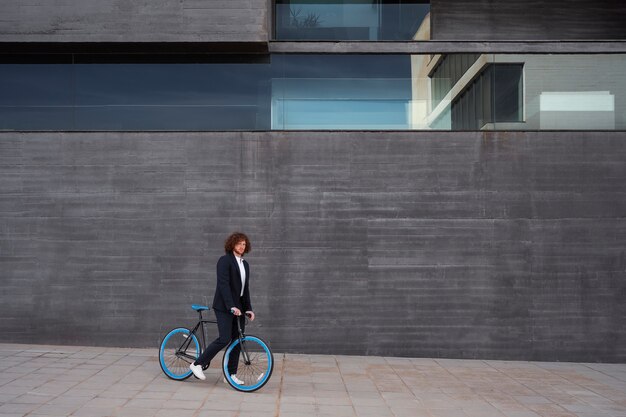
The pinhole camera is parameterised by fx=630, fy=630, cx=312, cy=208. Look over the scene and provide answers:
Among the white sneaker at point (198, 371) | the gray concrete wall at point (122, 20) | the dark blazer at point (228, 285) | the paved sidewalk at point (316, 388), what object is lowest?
the paved sidewalk at point (316, 388)

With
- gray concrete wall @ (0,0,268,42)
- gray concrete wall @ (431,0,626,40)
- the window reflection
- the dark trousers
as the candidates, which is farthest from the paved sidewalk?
gray concrete wall @ (431,0,626,40)

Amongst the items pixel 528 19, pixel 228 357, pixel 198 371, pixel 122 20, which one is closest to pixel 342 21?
pixel 528 19

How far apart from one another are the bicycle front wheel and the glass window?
5.31 metres

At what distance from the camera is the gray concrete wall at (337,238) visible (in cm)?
966

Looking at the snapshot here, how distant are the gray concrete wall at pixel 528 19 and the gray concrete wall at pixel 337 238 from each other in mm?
2107

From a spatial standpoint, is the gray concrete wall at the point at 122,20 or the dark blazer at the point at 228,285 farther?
the gray concrete wall at the point at 122,20

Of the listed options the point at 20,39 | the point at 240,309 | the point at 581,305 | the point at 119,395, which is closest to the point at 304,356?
the point at 240,309

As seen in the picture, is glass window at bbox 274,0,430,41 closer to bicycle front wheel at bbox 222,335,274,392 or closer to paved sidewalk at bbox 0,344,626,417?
paved sidewalk at bbox 0,344,626,417

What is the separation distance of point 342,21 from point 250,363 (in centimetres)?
585

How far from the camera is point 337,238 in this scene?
974 cm

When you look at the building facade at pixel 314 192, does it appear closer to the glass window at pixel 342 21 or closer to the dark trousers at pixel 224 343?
the glass window at pixel 342 21

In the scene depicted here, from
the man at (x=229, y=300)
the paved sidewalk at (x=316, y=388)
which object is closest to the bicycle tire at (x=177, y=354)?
the paved sidewalk at (x=316, y=388)

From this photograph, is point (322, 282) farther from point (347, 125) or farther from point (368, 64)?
point (368, 64)

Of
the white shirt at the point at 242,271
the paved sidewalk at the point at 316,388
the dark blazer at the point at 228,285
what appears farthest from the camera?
the white shirt at the point at 242,271
